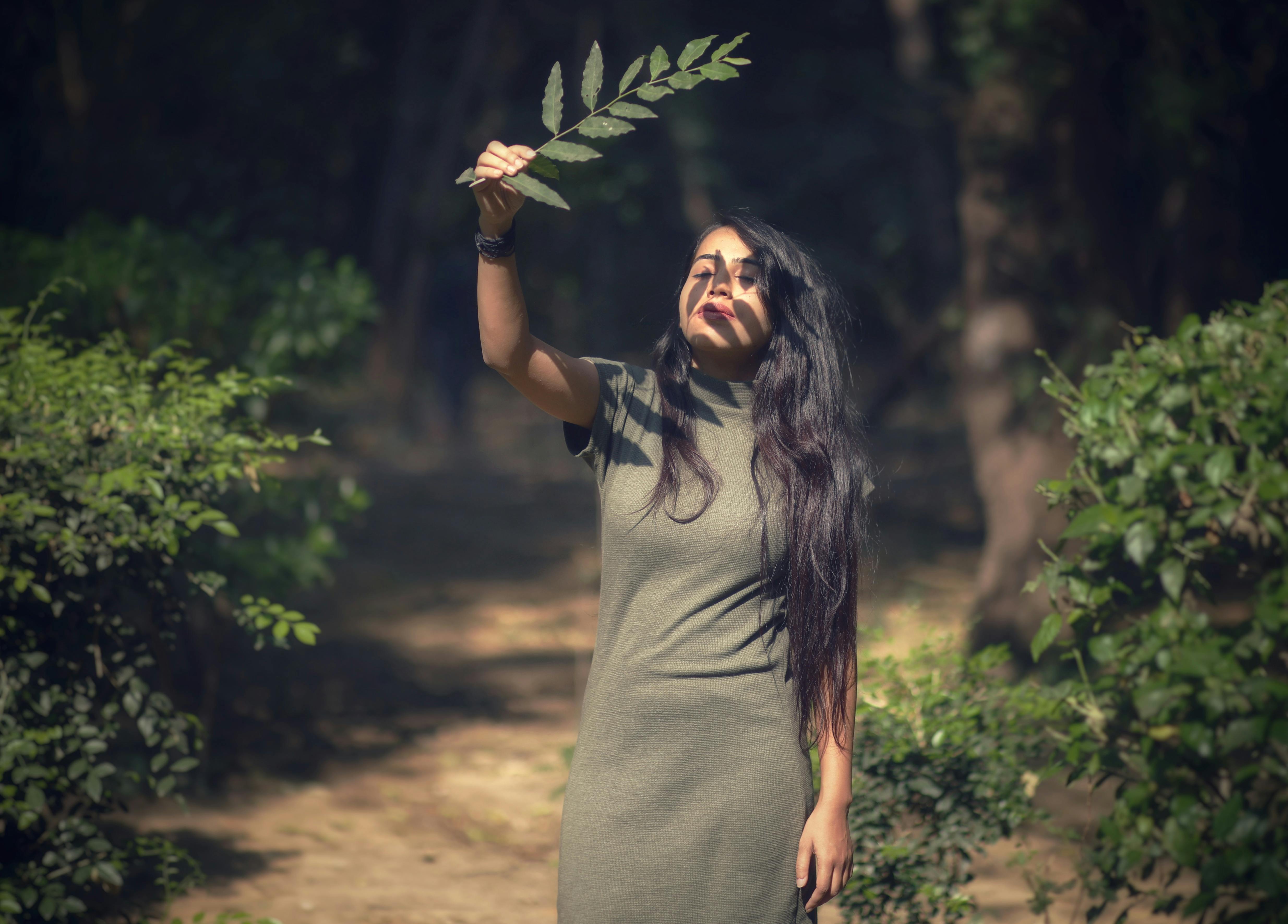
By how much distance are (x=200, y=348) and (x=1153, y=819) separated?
→ 464 centimetres

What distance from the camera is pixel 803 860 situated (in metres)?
2.39

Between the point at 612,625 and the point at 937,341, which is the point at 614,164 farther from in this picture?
the point at 612,625

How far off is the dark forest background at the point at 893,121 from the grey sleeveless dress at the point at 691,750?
29.9 inches

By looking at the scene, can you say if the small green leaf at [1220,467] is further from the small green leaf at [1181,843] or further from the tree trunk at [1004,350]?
the tree trunk at [1004,350]

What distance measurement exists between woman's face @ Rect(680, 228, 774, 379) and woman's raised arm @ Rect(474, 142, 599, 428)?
265 mm

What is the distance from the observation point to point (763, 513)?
2457 mm

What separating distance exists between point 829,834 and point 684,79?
152cm

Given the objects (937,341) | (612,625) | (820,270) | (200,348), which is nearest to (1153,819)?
(612,625)

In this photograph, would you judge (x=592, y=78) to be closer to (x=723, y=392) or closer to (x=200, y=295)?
(x=723, y=392)

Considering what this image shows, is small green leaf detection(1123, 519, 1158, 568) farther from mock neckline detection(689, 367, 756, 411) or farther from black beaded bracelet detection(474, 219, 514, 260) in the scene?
black beaded bracelet detection(474, 219, 514, 260)

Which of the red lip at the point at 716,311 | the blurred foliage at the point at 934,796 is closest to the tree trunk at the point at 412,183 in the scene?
the blurred foliage at the point at 934,796

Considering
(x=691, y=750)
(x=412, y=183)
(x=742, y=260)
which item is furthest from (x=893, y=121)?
(x=691, y=750)

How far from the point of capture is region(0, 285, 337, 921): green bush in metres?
3.25

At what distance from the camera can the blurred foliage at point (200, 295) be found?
546cm
